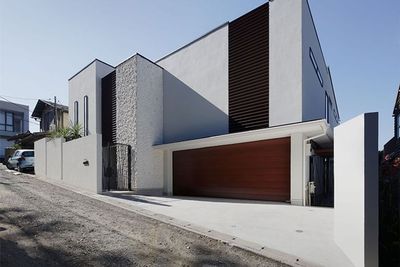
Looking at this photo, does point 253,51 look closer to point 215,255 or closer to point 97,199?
point 97,199

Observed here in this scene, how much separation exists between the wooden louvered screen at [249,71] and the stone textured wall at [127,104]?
4815mm

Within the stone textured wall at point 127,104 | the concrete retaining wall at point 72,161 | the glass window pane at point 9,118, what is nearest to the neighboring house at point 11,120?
the glass window pane at point 9,118

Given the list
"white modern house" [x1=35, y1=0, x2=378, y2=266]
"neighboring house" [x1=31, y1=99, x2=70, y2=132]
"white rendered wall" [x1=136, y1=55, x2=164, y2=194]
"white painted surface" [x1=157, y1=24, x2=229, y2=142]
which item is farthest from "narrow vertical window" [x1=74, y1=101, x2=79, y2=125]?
"white painted surface" [x1=157, y1=24, x2=229, y2=142]

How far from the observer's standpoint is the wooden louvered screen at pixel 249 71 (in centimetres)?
1212

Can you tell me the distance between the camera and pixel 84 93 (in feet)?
61.9

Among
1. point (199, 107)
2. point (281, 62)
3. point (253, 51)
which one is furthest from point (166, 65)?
point (281, 62)

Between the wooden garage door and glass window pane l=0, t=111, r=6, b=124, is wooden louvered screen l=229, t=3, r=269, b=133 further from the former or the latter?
glass window pane l=0, t=111, r=6, b=124

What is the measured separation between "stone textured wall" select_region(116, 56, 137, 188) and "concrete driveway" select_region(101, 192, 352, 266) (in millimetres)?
4484

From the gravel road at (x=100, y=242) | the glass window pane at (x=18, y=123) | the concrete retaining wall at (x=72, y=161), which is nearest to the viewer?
the gravel road at (x=100, y=242)

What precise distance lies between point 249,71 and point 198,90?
328 cm

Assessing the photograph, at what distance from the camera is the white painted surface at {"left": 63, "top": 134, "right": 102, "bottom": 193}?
40.0 feet

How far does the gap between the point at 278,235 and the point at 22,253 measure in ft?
15.6

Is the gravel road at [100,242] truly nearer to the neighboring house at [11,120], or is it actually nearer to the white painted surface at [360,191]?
the white painted surface at [360,191]

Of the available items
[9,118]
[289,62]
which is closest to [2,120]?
[9,118]
